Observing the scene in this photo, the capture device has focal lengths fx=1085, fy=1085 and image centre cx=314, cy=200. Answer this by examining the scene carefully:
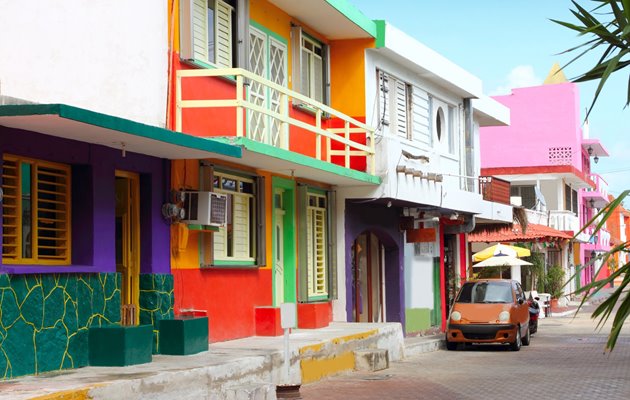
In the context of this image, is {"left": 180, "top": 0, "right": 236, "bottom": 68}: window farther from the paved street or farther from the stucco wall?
the paved street

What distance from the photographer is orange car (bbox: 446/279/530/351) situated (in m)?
23.3

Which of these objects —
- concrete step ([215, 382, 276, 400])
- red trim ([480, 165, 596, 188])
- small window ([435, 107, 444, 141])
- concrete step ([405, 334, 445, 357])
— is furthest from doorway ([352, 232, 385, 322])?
red trim ([480, 165, 596, 188])

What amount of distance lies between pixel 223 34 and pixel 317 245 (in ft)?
20.2

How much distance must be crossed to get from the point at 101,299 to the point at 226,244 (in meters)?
4.25

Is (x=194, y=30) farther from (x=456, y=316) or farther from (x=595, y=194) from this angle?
(x=595, y=194)

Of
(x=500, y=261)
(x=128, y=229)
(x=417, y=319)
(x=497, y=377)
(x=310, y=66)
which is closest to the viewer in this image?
(x=128, y=229)

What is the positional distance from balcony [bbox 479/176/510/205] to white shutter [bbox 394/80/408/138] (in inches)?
195

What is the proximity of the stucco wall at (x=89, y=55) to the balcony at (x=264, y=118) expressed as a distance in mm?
649

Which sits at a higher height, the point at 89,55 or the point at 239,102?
the point at 89,55

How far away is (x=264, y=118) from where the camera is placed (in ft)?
59.6

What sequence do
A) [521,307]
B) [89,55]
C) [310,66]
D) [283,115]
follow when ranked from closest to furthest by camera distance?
[89,55]
[283,115]
[310,66]
[521,307]

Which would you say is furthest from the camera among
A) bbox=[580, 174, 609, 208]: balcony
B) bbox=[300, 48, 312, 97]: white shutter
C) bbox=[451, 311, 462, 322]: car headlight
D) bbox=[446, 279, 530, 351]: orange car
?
bbox=[580, 174, 609, 208]: balcony

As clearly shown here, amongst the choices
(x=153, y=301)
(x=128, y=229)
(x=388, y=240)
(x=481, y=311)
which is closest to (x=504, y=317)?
(x=481, y=311)

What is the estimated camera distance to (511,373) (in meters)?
18.2
